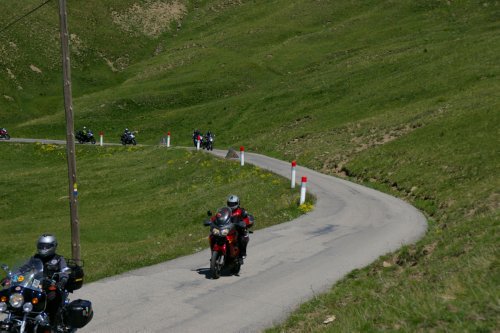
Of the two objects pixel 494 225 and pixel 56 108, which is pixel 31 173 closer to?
pixel 494 225

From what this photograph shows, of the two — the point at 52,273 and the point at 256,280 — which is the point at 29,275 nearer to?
the point at 52,273

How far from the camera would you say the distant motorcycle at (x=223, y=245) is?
12.2 m

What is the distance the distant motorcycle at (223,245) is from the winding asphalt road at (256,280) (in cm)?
28

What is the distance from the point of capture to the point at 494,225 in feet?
38.7

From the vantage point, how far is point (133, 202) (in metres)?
31.2

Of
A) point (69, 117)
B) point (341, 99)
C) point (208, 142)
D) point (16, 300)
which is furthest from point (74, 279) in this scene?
point (341, 99)

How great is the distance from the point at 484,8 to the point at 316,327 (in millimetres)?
81263

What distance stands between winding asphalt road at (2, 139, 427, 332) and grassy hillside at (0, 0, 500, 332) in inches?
35.2

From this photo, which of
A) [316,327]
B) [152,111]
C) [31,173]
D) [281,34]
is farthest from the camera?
[281,34]

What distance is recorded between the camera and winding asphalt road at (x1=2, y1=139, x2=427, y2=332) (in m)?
9.53

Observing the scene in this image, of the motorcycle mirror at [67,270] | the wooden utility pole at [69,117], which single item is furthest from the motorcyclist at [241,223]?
the wooden utility pole at [69,117]

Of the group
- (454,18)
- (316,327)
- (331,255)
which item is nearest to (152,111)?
(454,18)

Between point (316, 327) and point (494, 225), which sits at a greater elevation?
point (494, 225)

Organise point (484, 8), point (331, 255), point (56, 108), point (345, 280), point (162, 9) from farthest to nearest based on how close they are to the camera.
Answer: point (162, 9)
point (56, 108)
point (484, 8)
point (331, 255)
point (345, 280)
